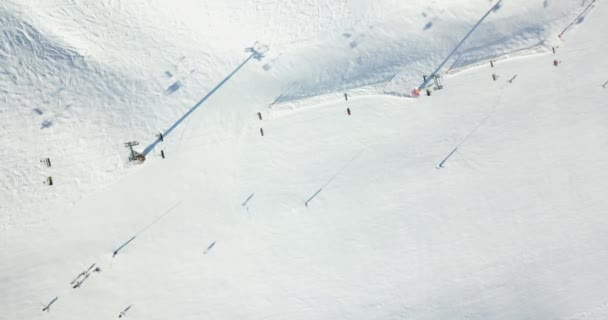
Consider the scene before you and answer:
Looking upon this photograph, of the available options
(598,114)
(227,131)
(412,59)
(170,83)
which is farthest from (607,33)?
(170,83)

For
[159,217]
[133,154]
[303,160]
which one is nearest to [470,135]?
[303,160]

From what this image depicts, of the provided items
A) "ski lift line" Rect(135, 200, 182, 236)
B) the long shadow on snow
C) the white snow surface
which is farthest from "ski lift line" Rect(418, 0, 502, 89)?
"ski lift line" Rect(135, 200, 182, 236)

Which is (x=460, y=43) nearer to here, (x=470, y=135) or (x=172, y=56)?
(x=470, y=135)

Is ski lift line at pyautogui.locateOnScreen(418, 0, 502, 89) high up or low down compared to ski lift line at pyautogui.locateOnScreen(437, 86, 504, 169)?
up

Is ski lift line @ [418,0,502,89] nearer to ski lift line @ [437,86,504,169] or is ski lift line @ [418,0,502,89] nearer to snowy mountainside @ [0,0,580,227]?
snowy mountainside @ [0,0,580,227]

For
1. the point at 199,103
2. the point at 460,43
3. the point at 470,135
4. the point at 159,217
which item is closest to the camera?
the point at 159,217

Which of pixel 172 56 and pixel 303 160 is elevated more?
pixel 172 56

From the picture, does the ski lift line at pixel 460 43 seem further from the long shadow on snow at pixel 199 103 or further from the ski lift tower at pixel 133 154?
the ski lift tower at pixel 133 154

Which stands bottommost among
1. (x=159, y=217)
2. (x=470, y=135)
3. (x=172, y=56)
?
(x=159, y=217)
